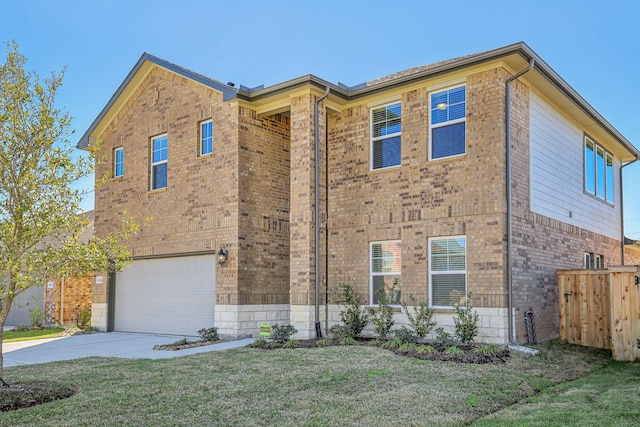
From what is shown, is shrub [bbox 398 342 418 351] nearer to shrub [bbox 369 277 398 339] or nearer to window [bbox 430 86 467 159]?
shrub [bbox 369 277 398 339]

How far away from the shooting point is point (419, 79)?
12.6 m

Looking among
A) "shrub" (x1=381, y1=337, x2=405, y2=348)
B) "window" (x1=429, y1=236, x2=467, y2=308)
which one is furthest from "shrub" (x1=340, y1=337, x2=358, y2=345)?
"window" (x1=429, y1=236, x2=467, y2=308)

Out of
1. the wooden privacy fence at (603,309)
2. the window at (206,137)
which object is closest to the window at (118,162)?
the window at (206,137)

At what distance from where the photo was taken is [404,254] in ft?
41.9

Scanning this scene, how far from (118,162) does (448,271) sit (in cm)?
1069

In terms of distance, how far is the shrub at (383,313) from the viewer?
40.4 feet

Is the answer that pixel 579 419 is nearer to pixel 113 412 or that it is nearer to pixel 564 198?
pixel 113 412

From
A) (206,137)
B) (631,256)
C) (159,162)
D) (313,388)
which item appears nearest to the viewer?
(313,388)

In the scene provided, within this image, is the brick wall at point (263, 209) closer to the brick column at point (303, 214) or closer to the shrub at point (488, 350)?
the brick column at point (303, 214)

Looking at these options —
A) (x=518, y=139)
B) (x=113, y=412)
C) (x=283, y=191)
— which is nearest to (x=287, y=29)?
(x=283, y=191)

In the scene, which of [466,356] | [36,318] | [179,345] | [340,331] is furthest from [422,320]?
[36,318]

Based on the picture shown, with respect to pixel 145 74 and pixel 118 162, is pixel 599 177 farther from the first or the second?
pixel 118 162

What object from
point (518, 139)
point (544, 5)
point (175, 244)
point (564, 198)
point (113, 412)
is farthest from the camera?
point (544, 5)

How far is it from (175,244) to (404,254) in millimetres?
6280
